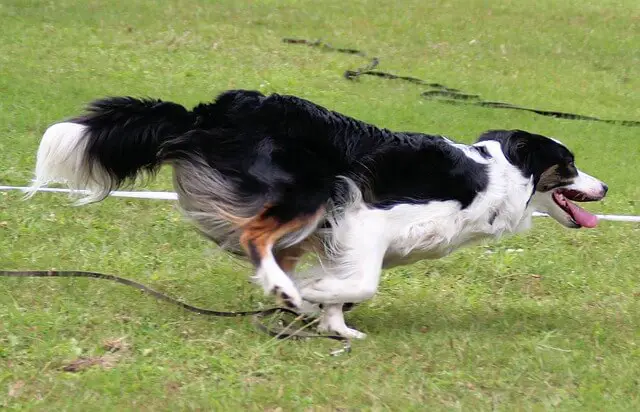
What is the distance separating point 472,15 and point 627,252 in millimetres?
11068

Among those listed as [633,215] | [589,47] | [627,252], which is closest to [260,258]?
[627,252]

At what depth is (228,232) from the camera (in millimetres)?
4914

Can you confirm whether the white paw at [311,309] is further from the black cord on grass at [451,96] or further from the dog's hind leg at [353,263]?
the black cord on grass at [451,96]

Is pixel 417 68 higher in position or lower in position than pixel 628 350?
lower

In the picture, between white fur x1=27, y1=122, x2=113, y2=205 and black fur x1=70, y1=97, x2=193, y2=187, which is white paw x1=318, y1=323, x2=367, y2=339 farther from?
white fur x1=27, y1=122, x2=113, y2=205

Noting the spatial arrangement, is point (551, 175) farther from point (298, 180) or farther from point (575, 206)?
point (298, 180)

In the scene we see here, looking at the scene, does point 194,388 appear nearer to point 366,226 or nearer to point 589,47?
point 366,226

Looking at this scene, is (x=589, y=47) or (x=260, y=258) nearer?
(x=260, y=258)

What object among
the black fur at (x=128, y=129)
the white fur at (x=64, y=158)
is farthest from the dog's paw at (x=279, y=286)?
the white fur at (x=64, y=158)

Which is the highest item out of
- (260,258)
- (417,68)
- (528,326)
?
(260,258)

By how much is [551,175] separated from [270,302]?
1.71m

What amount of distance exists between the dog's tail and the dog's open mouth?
2.12m

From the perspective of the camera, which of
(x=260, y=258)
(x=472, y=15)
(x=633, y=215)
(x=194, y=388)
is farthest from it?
(x=472, y=15)

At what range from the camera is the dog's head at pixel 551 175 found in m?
5.27
